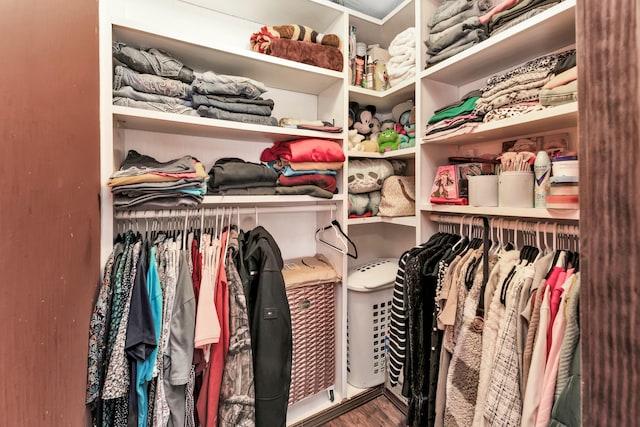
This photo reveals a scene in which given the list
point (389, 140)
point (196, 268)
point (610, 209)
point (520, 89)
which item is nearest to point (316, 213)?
point (389, 140)

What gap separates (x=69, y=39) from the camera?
2.46 ft

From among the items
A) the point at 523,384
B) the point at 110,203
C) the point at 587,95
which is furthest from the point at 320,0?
the point at 523,384

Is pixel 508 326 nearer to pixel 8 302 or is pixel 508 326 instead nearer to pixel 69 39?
pixel 8 302

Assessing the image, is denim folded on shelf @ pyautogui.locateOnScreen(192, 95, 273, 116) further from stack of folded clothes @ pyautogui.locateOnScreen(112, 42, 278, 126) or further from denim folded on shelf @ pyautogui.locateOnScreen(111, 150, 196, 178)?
denim folded on shelf @ pyautogui.locateOnScreen(111, 150, 196, 178)

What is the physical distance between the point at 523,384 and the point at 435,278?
0.46 m

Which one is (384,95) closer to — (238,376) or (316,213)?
→ (316,213)

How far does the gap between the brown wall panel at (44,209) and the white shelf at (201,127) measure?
9.9 inches

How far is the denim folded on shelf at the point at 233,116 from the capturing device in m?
1.30

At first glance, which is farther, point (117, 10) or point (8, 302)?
point (117, 10)

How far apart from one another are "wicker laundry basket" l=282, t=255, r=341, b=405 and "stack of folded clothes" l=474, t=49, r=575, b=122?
1106 mm

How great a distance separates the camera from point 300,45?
58.7 inches

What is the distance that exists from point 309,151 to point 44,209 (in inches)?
42.2

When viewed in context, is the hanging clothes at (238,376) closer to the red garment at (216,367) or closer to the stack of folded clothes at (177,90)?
the red garment at (216,367)

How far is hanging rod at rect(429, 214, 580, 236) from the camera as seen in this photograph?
1027 millimetres
